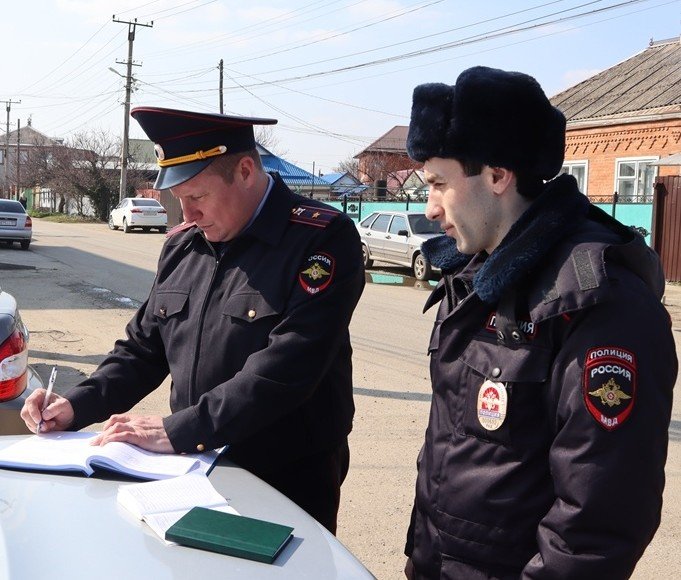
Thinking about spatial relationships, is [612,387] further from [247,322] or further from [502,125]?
[247,322]

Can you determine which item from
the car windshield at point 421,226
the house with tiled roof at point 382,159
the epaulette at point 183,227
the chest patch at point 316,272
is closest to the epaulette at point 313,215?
the chest patch at point 316,272

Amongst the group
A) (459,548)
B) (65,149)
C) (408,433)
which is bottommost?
(408,433)

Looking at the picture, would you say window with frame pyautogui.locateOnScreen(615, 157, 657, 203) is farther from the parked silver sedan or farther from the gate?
the parked silver sedan

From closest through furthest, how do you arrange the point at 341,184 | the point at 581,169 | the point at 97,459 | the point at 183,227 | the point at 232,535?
the point at 232,535 < the point at 97,459 < the point at 183,227 < the point at 581,169 < the point at 341,184

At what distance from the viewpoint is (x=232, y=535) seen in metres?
1.57

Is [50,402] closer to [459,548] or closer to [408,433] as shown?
[459,548]

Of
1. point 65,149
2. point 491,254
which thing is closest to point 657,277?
point 491,254

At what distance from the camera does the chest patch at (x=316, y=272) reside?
2.31m

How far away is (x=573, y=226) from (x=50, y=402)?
5.14 feet

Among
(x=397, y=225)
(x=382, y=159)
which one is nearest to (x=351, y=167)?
(x=382, y=159)

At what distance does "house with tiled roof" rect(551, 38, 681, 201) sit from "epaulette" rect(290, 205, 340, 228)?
1884cm

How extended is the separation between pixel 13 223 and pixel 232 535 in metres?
21.4

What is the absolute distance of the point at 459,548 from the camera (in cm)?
172

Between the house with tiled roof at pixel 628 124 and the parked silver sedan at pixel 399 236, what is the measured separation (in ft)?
18.9
